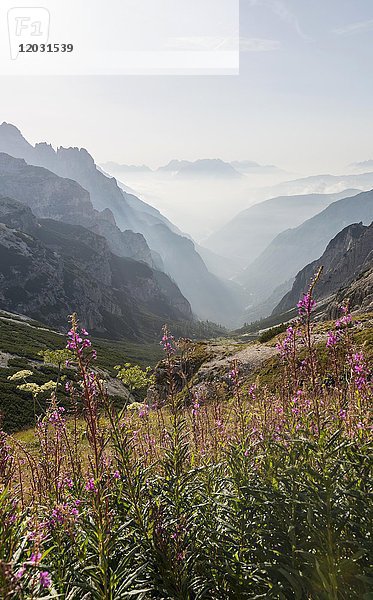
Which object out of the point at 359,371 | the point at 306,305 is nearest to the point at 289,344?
Result: the point at 359,371

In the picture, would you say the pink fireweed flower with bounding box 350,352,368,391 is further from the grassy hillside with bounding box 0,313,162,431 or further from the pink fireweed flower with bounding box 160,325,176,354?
the grassy hillside with bounding box 0,313,162,431

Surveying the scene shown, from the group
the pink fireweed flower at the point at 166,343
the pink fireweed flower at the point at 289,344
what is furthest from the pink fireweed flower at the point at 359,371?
the pink fireweed flower at the point at 166,343

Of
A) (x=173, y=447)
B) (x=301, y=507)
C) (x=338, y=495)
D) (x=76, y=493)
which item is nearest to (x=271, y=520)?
(x=301, y=507)

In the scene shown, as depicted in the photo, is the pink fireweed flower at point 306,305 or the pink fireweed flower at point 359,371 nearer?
the pink fireweed flower at point 306,305

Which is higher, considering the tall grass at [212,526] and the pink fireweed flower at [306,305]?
the pink fireweed flower at [306,305]

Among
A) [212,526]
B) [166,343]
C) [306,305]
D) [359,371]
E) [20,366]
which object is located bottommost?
[20,366]

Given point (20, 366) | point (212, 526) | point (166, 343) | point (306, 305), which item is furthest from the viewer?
point (20, 366)

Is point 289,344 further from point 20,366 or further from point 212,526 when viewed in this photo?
point 20,366

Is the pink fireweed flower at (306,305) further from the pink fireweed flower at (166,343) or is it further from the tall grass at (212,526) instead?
the pink fireweed flower at (166,343)

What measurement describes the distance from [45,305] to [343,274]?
11910 centimetres

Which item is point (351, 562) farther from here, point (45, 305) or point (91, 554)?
point (45, 305)

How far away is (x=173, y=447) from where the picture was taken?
13.1ft

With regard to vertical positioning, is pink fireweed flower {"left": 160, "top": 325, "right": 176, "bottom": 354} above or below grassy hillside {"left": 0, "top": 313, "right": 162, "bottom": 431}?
above

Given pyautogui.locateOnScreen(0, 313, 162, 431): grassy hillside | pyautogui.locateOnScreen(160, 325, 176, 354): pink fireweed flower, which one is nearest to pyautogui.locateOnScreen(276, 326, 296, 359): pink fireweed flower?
pyautogui.locateOnScreen(160, 325, 176, 354): pink fireweed flower
